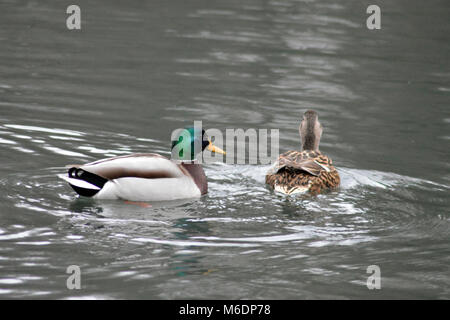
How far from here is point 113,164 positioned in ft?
29.6

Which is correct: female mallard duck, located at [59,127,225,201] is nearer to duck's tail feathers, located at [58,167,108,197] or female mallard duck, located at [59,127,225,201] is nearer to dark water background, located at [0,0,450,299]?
duck's tail feathers, located at [58,167,108,197]

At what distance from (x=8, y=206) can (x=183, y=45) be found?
30.9ft

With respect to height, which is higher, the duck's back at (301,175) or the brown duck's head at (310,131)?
the brown duck's head at (310,131)

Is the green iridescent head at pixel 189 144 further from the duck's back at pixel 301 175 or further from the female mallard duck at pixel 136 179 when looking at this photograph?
the duck's back at pixel 301 175

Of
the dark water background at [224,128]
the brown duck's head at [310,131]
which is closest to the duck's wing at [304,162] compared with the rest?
the dark water background at [224,128]

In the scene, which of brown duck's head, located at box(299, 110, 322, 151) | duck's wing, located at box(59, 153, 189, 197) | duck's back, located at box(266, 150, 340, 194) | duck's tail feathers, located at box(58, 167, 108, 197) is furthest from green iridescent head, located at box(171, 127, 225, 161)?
brown duck's head, located at box(299, 110, 322, 151)

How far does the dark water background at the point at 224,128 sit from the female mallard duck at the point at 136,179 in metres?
0.17

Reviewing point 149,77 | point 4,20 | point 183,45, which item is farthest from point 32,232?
point 4,20

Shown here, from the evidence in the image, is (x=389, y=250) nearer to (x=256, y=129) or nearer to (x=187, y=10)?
(x=256, y=129)

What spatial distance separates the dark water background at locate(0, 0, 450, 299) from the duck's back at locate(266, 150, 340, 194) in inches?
6.7

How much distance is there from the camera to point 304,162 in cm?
993

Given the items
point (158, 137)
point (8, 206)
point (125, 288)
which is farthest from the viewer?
point (158, 137)

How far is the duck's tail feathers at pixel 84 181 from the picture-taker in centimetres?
887

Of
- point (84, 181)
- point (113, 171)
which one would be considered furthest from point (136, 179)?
point (84, 181)
